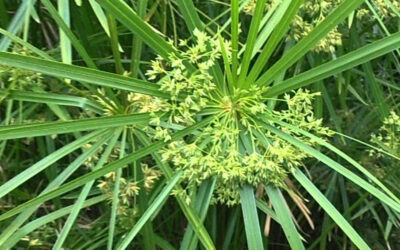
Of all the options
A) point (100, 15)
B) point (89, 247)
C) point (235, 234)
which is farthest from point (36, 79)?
point (235, 234)

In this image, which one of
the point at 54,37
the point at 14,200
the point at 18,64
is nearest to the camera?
the point at 18,64

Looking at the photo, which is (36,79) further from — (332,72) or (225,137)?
(332,72)

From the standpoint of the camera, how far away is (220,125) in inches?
34.7

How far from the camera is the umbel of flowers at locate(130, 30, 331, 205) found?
860mm

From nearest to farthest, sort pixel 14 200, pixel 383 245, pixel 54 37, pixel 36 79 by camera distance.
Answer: pixel 36 79 < pixel 14 200 < pixel 54 37 < pixel 383 245

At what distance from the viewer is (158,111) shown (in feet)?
2.95

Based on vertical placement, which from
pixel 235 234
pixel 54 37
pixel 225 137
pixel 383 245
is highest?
pixel 54 37

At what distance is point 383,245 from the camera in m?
1.65

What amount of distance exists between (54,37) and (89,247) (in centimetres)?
49

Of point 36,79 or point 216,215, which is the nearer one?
point 36,79

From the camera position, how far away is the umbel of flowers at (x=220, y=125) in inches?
33.9

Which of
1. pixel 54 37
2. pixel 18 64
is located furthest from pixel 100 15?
pixel 54 37

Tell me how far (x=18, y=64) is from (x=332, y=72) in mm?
445

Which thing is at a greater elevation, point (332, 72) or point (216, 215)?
point (332, 72)
